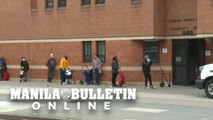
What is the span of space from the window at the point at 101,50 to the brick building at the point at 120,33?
59 mm

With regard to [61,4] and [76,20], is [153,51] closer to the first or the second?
[76,20]

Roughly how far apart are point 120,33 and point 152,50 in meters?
2.04

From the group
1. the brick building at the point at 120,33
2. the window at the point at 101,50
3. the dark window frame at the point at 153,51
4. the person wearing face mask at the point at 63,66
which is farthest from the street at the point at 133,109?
the window at the point at 101,50

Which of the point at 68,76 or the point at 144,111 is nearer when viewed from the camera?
the point at 144,111

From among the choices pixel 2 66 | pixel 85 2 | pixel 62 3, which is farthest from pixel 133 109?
pixel 2 66

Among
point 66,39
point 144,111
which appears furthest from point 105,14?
point 144,111

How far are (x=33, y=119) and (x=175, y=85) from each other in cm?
1312

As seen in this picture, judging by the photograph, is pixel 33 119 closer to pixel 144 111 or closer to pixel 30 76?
pixel 144 111

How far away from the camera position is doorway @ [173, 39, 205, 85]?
2516cm

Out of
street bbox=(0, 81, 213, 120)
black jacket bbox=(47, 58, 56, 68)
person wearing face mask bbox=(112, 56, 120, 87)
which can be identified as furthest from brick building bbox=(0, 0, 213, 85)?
street bbox=(0, 81, 213, 120)

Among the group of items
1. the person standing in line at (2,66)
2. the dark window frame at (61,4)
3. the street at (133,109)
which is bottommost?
the street at (133,109)

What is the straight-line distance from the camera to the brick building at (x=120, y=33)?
2503 cm

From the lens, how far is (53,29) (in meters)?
29.9

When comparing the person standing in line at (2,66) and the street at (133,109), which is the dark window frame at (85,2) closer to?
the person standing in line at (2,66)
